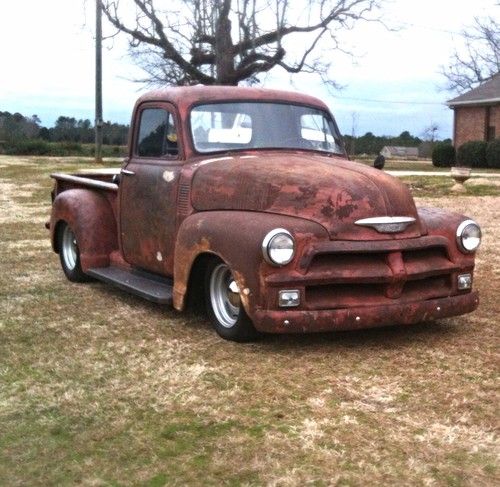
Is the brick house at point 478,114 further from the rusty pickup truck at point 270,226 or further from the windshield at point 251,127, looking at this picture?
the rusty pickup truck at point 270,226

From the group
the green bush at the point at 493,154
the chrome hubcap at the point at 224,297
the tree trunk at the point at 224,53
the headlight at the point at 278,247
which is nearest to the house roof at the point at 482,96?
the green bush at the point at 493,154

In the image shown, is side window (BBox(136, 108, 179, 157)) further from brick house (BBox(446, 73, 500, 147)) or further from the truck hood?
brick house (BBox(446, 73, 500, 147))

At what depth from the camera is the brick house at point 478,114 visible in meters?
38.4

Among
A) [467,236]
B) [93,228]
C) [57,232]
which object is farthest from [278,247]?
[57,232]

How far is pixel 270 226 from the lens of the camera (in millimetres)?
5008

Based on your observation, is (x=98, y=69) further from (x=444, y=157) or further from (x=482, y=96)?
(x=482, y=96)

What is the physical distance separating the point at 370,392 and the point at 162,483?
1.47 metres

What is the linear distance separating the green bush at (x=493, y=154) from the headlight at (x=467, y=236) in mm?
28287

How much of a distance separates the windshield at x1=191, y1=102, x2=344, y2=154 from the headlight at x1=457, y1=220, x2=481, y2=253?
1383mm

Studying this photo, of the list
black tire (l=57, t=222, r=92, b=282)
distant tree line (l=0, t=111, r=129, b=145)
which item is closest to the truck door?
black tire (l=57, t=222, r=92, b=282)

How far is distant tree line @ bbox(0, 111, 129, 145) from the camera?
147 feet

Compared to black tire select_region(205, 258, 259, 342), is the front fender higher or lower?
higher

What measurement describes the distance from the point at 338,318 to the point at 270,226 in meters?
0.68

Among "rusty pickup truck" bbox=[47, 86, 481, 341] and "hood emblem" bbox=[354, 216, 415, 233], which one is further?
"hood emblem" bbox=[354, 216, 415, 233]
